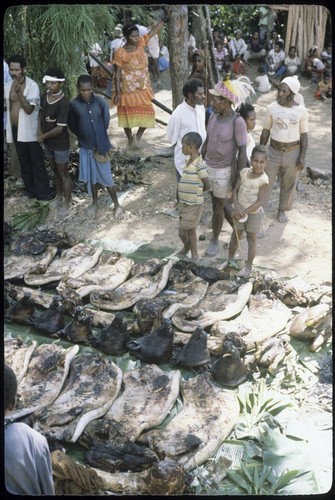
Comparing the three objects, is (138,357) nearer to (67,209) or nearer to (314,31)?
(67,209)

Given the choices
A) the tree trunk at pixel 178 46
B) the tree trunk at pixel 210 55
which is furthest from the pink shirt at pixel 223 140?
the tree trunk at pixel 210 55

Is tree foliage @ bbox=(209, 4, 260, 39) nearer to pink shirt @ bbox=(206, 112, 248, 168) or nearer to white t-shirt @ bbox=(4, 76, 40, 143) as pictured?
white t-shirt @ bbox=(4, 76, 40, 143)

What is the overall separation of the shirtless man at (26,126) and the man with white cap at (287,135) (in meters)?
2.46

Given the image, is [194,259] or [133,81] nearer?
[194,259]

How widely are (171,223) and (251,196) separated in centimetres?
165

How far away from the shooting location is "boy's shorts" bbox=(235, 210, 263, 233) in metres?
5.60

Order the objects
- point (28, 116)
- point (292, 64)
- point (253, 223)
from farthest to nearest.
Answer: point (292, 64), point (28, 116), point (253, 223)

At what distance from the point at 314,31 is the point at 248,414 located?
422 inches

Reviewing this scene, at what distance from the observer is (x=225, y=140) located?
5754 mm

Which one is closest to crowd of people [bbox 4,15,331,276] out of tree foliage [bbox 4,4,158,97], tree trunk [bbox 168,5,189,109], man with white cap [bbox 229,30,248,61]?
tree trunk [bbox 168,5,189,109]

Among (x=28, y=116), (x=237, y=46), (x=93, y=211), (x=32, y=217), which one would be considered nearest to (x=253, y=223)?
(x=93, y=211)

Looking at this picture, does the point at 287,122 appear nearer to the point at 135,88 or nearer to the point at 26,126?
the point at 135,88

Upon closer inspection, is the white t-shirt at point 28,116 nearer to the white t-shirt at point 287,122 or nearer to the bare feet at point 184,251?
the bare feet at point 184,251

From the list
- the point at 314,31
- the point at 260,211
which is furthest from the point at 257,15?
the point at 260,211
